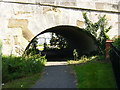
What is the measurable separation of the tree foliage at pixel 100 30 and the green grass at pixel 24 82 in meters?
4.51

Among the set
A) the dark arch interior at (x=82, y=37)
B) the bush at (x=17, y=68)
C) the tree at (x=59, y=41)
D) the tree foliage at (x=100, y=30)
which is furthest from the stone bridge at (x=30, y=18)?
the tree at (x=59, y=41)

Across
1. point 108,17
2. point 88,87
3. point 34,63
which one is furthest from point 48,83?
point 108,17

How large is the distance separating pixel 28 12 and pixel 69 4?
1.99 meters

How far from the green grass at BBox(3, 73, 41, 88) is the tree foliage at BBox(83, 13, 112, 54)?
178 inches

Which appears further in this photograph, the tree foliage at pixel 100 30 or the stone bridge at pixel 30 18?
the tree foliage at pixel 100 30

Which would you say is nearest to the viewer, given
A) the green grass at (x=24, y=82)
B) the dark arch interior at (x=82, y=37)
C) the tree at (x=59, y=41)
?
the green grass at (x=24, y=82)

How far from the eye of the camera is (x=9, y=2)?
393 inches

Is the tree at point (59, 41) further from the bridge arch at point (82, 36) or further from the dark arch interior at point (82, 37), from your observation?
the bridge arch at point (82, 36)

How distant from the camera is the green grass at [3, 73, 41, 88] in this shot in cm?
631

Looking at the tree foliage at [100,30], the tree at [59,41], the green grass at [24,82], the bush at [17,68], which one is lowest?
the green grass at [24,82]

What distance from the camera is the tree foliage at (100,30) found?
11.2 metres

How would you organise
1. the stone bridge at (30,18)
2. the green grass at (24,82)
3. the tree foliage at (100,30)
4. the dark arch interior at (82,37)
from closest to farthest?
1. the green grass at (24,82)
2. the stone bridge at (30,18)
3. the tree foliage at (100,30)
4. the dark arch interior at (82,37)

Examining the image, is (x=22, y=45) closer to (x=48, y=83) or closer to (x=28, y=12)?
(x=28, y=12)

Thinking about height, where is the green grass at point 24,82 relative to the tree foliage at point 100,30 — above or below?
below
